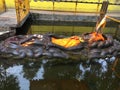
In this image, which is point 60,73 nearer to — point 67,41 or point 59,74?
point 59,74

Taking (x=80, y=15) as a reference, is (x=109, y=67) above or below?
below

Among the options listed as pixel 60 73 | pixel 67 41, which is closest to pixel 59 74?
pixel 60 73

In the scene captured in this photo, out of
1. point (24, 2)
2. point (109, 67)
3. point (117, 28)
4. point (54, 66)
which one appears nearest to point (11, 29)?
point (24, 2)

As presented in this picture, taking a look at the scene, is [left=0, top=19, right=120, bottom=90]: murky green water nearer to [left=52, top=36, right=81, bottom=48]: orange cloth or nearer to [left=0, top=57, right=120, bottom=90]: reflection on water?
[left=0, top=57, right=120, bottom=90]: reflection on water

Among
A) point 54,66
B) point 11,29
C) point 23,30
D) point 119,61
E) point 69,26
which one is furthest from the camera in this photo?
point 69,26

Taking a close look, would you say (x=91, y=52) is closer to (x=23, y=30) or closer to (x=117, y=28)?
(x=23, y=30)

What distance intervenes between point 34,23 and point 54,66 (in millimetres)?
6716

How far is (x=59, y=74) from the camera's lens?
8.13 m

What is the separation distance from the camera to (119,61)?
9.50m

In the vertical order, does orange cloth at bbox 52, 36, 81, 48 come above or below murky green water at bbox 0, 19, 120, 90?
above

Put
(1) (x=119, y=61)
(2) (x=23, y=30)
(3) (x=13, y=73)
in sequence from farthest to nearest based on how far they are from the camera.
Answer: (2) (x=23, y=30), (1) (x=119, y=61), (3) (x=13, y=73)

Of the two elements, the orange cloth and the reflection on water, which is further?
the orange cloth

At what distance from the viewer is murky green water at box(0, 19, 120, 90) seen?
7.23 meters

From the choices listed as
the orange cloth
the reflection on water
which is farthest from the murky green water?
the orange cloth
